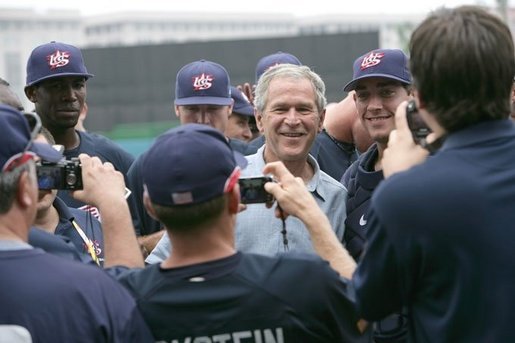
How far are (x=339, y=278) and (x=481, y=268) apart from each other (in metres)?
0.51

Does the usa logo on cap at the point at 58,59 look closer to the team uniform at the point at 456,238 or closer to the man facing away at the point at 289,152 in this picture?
the man facing away at the point at 289,152

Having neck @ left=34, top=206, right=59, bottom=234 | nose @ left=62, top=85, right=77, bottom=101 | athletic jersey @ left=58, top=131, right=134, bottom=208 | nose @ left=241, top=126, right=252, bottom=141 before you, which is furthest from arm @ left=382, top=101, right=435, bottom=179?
nose @ left=241, top=126, right=252, bottom=141

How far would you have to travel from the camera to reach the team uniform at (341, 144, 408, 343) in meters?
4.55

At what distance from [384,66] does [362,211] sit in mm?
991

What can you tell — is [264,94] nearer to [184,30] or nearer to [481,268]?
[481,268]

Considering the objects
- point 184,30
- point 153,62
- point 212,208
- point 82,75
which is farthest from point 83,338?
point 184,30

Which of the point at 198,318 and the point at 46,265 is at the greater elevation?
the point at 46,265

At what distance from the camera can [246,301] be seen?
10.7ft

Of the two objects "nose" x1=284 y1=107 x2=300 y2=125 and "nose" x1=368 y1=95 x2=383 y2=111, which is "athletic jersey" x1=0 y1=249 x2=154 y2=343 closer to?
"nose" x1=284 y1=107 x2=300 y2=125

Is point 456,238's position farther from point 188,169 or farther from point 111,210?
point 111,210

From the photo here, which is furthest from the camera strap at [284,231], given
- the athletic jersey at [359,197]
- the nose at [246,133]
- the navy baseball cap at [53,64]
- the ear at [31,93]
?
the nose at [246,133]

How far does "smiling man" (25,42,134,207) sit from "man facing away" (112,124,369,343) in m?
3.49

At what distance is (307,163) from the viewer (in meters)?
5.44

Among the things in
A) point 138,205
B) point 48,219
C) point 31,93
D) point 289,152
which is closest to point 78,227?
point 48,219
